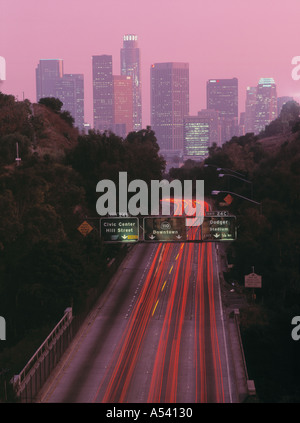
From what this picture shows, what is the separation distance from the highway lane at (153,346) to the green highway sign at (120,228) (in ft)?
25.4

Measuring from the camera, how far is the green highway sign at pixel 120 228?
50312mm

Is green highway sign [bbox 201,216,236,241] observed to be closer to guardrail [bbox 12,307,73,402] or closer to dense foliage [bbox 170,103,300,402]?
dense foliage [bbox 170,103,300,402]

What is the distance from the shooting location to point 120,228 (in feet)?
165

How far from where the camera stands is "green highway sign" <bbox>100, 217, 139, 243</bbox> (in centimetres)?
5031

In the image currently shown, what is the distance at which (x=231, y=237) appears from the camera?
51.0 meters

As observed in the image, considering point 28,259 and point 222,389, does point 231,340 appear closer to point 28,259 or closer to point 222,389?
point 222,389

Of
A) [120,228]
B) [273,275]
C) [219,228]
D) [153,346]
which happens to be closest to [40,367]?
[153,346]

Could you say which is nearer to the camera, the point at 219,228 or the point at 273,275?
the point at 219,228

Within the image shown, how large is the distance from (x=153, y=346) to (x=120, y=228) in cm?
907

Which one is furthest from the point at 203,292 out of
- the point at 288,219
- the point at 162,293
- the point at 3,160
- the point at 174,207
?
the point at 174,207

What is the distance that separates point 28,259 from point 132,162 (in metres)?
27.5
